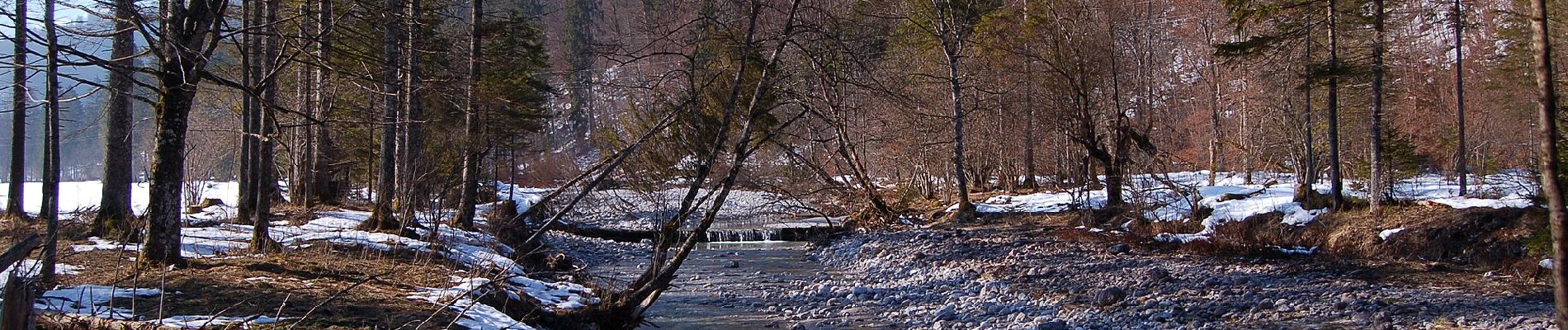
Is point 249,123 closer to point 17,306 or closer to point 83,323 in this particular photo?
point 83,323

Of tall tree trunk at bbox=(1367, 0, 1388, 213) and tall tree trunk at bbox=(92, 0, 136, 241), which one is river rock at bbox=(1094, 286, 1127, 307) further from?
tall tree trunk at bbox=(92, 0, 136, 241)

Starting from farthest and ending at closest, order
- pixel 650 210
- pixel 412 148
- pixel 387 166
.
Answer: pixel 650 210, pixel 387 166, pixel 412 148

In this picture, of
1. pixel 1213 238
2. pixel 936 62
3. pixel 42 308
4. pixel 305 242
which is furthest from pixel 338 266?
pixel 936 62

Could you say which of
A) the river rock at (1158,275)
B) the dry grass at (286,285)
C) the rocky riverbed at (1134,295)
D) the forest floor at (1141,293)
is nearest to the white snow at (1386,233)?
the forest floor at (1141,293)

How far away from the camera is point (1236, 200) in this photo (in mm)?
16531

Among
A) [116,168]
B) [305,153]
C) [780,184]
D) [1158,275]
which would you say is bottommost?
[1158,275]

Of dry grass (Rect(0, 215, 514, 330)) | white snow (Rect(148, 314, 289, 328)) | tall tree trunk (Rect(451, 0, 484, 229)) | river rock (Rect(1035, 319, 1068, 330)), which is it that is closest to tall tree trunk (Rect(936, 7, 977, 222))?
tall tree trunk (Rect(451, 0, 484, 229))

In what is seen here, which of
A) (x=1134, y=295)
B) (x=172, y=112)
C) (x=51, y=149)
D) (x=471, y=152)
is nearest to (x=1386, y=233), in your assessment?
(x=1134, y=295)

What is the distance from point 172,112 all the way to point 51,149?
650cm

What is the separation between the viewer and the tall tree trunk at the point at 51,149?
17.9 feet

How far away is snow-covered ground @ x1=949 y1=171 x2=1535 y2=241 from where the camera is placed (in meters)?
14.1

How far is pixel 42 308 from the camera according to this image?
5.24 m

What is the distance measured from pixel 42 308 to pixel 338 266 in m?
3.59

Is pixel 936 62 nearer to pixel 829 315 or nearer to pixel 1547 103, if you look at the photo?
pixel 829 315
